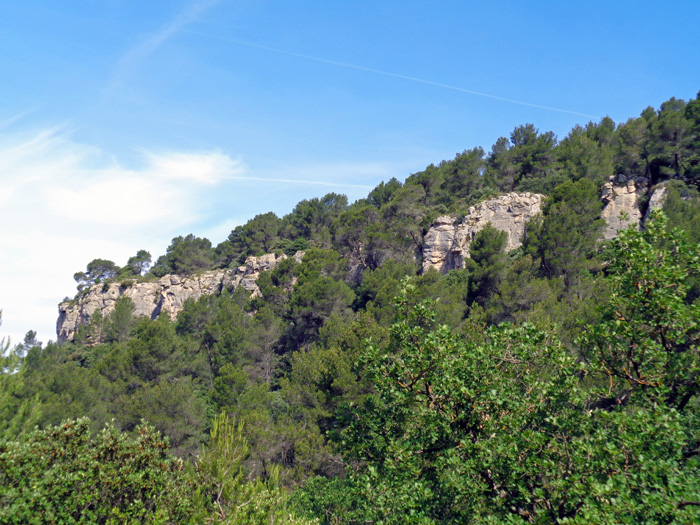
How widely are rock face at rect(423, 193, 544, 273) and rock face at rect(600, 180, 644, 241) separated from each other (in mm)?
5307

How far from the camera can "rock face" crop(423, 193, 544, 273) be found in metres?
41.1

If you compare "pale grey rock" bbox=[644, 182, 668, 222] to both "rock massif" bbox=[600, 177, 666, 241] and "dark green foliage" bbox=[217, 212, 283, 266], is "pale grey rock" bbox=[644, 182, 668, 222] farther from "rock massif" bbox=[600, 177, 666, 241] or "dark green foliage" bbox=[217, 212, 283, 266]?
"dark green foliage" bbox=[217, 212, 283, 266]

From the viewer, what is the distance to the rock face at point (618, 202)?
3599 centimetres

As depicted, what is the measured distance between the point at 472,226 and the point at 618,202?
38.9 ft

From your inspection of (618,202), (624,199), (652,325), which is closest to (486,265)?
(618,202)

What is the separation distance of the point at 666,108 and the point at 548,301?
2826cm

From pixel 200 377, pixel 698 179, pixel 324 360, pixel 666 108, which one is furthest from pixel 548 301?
pixel 666 108

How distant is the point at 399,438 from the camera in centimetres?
691

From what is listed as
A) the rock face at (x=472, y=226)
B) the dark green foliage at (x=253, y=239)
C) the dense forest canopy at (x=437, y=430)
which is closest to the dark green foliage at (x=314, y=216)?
the dark green foliage at (x=253, y=239)

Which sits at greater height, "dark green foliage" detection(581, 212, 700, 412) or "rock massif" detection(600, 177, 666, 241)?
"rock massif" detection(600, 177, 666, 241)

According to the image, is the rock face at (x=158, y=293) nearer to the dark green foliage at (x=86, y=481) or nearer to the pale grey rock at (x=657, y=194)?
the pale grey rock at (x=657, y=194)

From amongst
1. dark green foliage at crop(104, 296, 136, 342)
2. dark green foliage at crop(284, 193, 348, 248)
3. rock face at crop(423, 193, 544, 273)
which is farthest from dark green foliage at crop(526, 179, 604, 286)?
dark green foliage at crop(104, 296, 136, 342)

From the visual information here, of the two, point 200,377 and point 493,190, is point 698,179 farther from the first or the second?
point 200,377

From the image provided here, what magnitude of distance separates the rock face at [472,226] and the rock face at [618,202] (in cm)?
531
